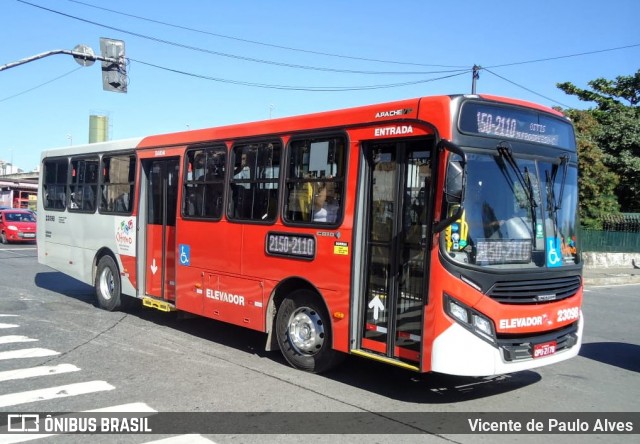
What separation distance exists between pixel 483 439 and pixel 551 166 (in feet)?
9.95

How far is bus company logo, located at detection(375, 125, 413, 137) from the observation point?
6.05m

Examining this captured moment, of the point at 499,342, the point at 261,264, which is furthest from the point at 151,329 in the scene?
the point at 499,342

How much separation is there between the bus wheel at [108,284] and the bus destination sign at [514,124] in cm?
763

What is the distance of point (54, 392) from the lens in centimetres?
622

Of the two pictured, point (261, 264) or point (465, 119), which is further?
point (261, 264)

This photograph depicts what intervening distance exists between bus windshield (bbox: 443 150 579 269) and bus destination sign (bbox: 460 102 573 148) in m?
0.25

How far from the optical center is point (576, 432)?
5367 millimetres

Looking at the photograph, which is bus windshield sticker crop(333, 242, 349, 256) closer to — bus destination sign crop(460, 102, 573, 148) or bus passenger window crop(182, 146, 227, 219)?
bus destination sign crop(460, 102, 573, 148)

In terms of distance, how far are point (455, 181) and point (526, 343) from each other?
73.4 inches

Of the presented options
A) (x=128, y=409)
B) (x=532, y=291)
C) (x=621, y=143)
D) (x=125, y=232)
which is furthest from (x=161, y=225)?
(x=621, y=143)

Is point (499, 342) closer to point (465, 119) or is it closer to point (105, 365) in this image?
point (465, 119)

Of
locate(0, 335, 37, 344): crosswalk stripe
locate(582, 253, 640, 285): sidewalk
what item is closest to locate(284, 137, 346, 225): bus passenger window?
locate(0, 335, 37, 344): crosswalk stripe

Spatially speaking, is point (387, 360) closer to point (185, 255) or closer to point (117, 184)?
point (185, 255)

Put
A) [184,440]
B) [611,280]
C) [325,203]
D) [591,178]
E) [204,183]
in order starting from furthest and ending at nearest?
1. [591,178]
2. [611,280]
3. [204,183]
4. [325,203]
5. [184,440]
